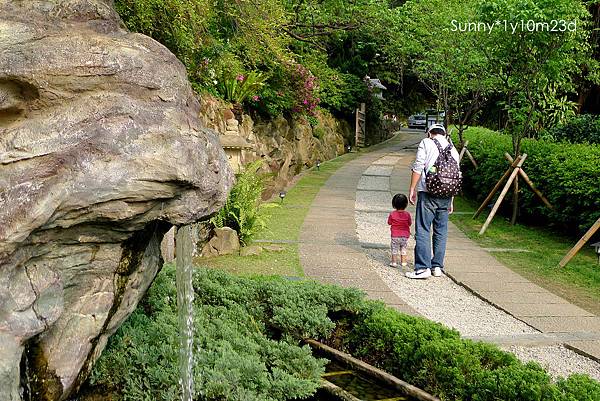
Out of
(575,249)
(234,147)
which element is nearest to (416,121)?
(234,147)

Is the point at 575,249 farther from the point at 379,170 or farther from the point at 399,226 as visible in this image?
the point at 379,170

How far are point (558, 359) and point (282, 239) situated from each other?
527 cm

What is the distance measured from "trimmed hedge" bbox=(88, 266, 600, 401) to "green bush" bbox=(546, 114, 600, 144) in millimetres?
9583

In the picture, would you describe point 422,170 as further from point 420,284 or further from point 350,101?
point 350,101

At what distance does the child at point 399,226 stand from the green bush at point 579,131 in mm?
6612

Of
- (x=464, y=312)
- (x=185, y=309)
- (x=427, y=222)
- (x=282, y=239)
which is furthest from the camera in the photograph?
(x=282, y=239)

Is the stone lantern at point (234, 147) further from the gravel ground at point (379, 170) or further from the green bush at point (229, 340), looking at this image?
the gravel ground at point (379, 170)

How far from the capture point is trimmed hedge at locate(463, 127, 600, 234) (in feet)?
34.2

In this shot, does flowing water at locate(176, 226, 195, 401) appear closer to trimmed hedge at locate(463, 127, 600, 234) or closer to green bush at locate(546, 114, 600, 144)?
trimmed hedge at locate(463, 127, 600, 234)

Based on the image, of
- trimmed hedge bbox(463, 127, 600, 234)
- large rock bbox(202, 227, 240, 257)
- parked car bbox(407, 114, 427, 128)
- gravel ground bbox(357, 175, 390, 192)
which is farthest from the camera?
parked car bbox(407, 114, 427, 128)

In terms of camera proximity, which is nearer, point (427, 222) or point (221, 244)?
point (427, 222)

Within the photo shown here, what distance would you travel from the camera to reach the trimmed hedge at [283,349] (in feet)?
15.1

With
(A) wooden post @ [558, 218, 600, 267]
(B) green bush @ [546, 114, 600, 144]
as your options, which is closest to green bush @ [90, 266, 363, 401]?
(A) wooden post @ [558, 218, 600, 267]

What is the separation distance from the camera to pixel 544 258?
9.89 meters
